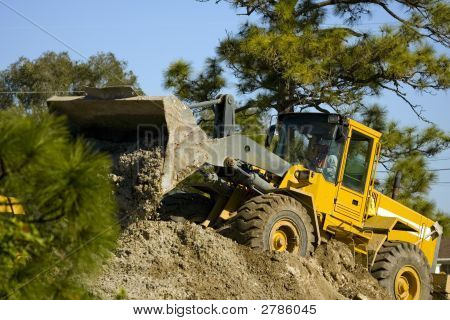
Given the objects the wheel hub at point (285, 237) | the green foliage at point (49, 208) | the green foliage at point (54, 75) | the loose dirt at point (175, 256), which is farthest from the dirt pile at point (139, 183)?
the green foliage at point (54, 75)

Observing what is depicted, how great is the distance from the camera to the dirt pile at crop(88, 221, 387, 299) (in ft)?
30.0

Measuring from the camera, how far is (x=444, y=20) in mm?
16953

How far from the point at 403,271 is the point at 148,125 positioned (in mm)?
5604

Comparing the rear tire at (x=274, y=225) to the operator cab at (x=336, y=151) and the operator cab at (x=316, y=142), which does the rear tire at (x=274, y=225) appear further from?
the operator cab at (x=316, y=142)

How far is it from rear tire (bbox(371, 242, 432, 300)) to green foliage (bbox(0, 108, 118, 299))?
28.3 ft

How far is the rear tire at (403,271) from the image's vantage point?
42.1 feet

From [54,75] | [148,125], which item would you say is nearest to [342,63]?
[148,125]

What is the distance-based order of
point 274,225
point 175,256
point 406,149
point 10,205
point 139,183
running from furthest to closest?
point 406,149 → point 274,225 → point 139,183 → point 175,256 → point 10,205

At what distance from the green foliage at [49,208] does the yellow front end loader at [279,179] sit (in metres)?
4.97

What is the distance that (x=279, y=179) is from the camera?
11695 millimetres

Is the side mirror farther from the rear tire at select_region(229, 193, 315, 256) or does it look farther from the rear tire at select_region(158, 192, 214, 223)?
the rear tire at select_region(229, 193, 315, 256)

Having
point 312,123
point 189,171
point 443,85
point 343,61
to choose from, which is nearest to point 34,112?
point 189,171

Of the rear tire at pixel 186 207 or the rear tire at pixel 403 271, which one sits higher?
the rear tire at pixel 186 207

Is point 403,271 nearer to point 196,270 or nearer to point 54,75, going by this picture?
point 196,270
